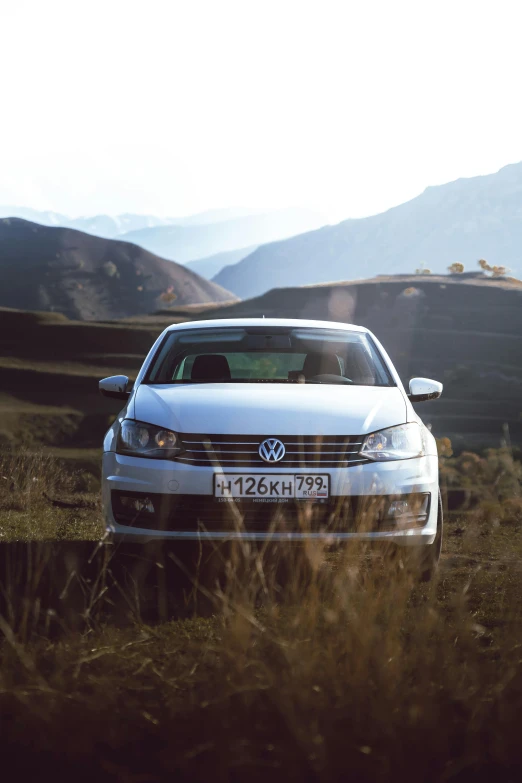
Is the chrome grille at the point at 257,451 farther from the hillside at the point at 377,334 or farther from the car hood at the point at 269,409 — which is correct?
the hillside at the point at 377,334

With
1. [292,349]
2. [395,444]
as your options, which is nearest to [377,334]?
[292,349]

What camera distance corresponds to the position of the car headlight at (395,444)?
462 cm

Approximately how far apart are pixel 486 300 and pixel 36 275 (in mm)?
109560

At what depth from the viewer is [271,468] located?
14.7 ft

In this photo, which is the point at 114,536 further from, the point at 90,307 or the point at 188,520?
the point at 90,307

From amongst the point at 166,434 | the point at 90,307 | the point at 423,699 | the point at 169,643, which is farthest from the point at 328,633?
the point at 90,307

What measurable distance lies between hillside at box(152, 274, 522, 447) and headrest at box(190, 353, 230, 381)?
6086cm

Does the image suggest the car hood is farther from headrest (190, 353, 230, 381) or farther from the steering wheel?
headrest (190, 353, 230, 381)

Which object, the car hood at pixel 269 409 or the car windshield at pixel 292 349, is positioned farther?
the car windshield at pixel 292 349

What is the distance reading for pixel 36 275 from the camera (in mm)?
193250

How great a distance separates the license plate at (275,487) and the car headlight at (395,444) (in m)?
0.32

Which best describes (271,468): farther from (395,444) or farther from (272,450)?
(395,444)

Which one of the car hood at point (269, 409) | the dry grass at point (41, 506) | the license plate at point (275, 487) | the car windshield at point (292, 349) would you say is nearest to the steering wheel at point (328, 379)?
the car windshield at point (292, 349)

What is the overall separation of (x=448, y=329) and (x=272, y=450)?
10407cm
